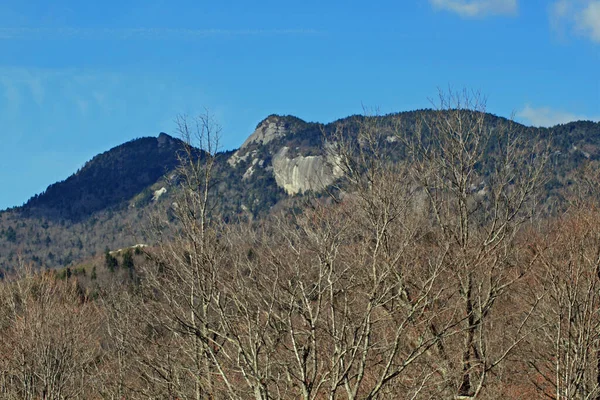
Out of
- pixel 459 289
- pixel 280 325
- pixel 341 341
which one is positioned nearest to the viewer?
pixel 341 341

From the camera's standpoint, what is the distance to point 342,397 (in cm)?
1509

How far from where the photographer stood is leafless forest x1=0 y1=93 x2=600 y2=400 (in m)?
10.4

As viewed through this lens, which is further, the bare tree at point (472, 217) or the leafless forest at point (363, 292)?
the bare tree at point (472, 217)

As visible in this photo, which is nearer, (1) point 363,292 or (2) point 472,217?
(1) point 363,292

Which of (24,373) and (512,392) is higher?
(24,373)

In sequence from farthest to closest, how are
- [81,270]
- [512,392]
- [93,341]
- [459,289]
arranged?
[81,270] → [93,341] → [512,392] → [459,289]

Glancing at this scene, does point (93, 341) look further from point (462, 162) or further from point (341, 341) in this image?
point (341, 341)

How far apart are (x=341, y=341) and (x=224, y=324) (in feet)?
5.48

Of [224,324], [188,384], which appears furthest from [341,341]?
[188,384]

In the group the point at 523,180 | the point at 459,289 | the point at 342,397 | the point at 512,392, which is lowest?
the point at 512,392

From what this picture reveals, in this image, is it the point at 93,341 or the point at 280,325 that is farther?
the point at 93,341

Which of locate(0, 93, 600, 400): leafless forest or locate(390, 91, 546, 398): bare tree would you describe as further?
locate(390, 91, 546, 398): bare tree

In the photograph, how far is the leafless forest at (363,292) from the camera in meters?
10.4

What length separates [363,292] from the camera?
10430 millimetres
